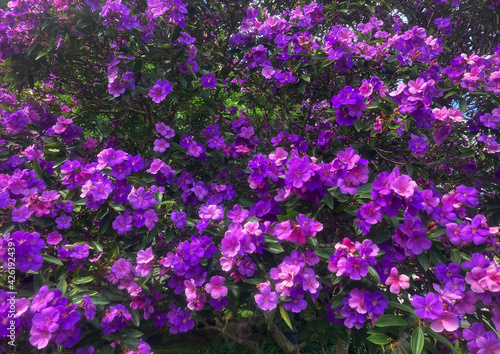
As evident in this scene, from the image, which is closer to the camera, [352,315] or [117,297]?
A: [352,315]

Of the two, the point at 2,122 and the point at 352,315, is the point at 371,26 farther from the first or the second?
the point at 2,122

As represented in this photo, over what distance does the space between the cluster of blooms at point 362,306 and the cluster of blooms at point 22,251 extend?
1.38 metres

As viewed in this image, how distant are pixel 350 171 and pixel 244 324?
2.15 m

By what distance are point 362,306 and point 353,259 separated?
0.83ft

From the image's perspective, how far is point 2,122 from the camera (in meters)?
2.05

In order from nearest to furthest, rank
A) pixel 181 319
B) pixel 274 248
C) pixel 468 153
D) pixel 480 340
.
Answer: pixel 480 340 → pixel 274 248 → pixel 181 319 → pixel 468 153

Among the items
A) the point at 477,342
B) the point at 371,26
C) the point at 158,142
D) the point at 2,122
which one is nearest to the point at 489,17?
the point at 371,26

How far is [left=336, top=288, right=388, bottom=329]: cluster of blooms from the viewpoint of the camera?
131cm

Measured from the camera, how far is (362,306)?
1.33 m

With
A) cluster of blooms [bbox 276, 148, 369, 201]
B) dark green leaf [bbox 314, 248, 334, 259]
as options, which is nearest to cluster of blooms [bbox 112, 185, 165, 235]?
cluster of blooms [bbox 276, 148, 369, 201]

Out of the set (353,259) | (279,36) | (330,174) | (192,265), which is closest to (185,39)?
(279,36)

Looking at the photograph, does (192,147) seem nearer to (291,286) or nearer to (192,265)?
(192,265)

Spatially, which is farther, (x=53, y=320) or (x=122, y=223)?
(x=122, y=223)

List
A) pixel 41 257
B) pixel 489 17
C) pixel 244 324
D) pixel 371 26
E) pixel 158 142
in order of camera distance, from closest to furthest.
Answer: pixel 41 257 < pixel 158 142 < pixel 371 26 < pixel 489 17 < pixel 244 324
